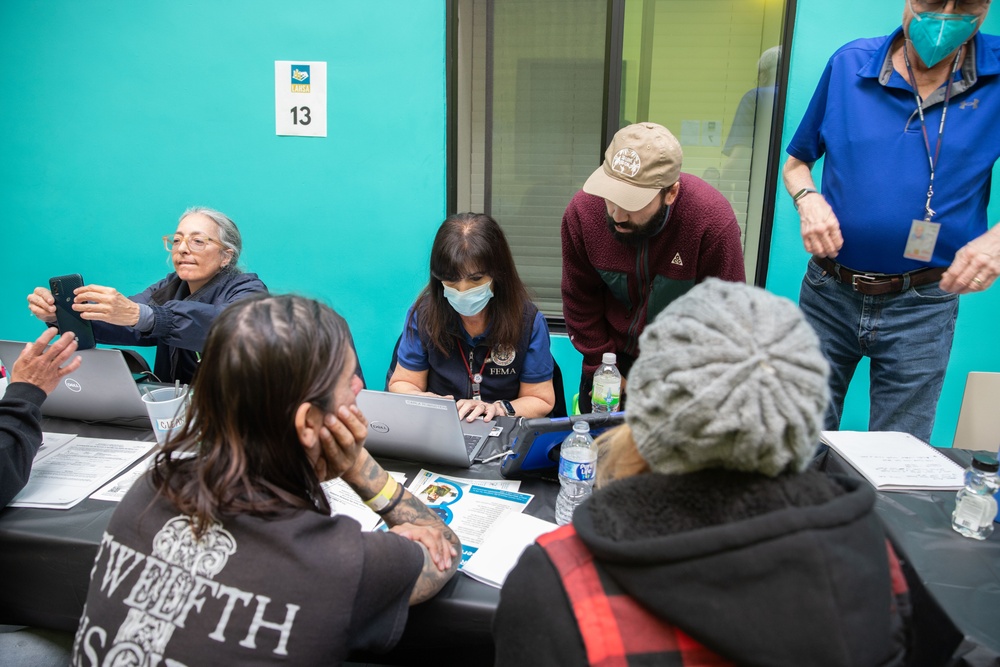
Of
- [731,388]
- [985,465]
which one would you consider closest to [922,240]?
[985,465]

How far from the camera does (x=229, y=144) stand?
3023 millimetres

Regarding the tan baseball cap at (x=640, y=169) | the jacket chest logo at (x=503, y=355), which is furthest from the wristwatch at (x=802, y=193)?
the jacket chest logo at (x=503, y=355)

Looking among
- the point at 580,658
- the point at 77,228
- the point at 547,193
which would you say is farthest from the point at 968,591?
the point at 77,228

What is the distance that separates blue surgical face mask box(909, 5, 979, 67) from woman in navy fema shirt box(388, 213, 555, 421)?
4.06 feet

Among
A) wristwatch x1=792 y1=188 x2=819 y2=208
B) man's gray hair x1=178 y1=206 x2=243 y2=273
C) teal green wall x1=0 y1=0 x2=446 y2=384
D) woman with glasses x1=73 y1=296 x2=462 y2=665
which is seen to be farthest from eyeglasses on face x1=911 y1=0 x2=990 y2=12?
man's gray hair x1=178 y1=206 x2=243 y2=273

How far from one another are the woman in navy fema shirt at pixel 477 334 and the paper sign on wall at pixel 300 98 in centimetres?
130

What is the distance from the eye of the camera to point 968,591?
1028 mm

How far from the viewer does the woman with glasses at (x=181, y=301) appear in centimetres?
188

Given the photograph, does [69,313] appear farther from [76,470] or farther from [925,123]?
[925,123]

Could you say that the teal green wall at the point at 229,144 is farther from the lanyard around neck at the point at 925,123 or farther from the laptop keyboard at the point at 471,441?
the lanyard around neck at the point at 925,123

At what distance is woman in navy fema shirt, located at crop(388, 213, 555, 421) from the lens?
1.95m

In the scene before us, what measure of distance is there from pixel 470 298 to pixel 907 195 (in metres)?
1.26

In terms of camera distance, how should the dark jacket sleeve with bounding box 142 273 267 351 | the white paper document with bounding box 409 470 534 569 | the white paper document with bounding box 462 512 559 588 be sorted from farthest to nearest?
1. the dark jacket sleeve with bounding box 142 273 267 351
2. the white paper document with bounding box 409 470 534 569
3. the white paper document with bounding box 462 512 559 588

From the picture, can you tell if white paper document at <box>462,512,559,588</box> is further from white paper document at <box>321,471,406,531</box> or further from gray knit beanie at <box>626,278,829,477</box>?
gray knit beanie at <box>626,278,829,477</box>
